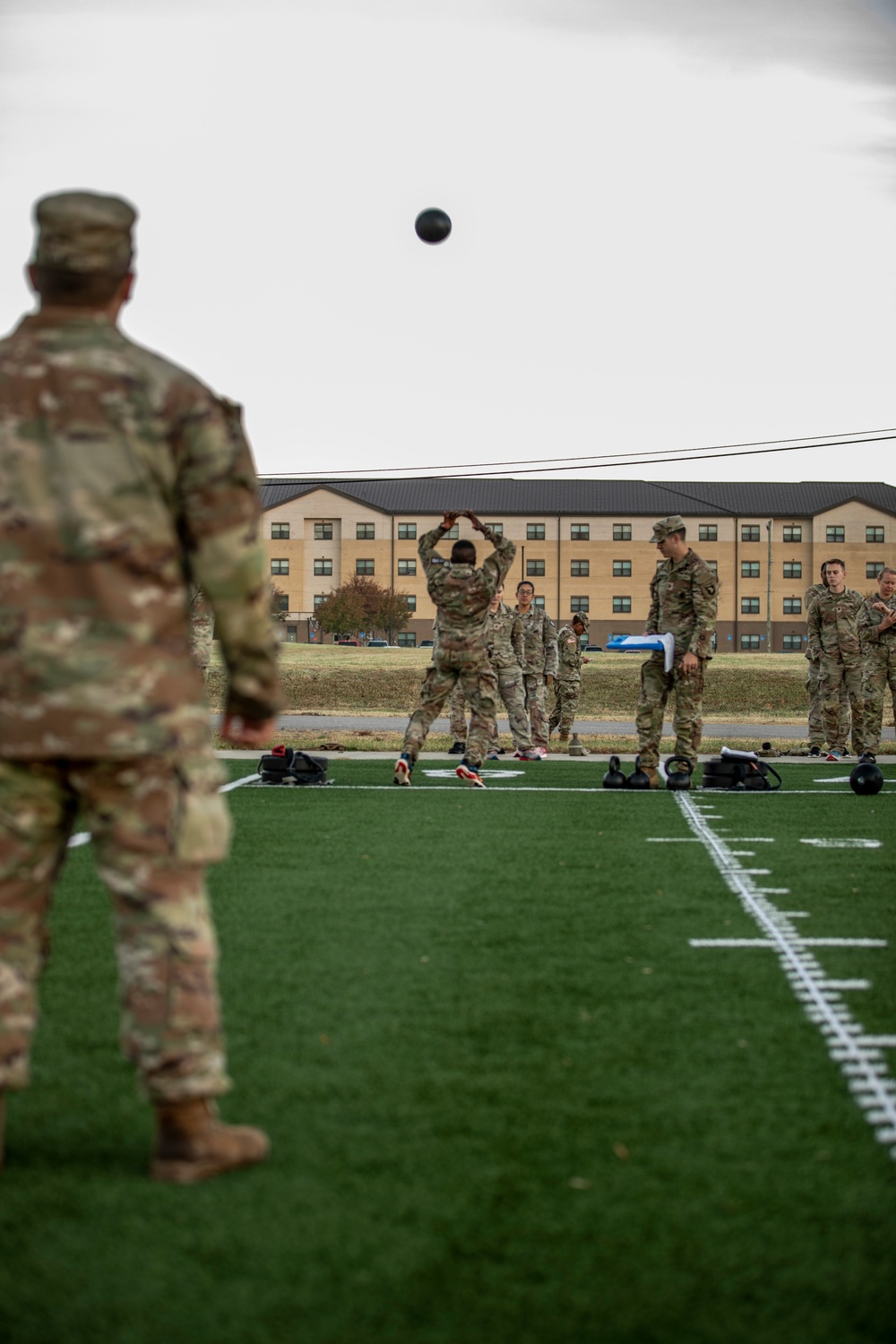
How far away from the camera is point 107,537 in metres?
3.23

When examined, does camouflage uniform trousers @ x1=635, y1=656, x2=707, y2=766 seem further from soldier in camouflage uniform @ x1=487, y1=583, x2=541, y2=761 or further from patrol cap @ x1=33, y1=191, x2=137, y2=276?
patrol cap @ x1=33, y1=191, x2=137, y2=276

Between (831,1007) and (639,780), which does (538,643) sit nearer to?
(639,780)

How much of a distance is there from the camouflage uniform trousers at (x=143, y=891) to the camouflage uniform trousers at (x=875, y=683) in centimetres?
1517

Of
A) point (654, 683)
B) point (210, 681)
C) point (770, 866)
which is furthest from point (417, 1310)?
point (210, 681)

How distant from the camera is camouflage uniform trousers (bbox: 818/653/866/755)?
18.1 meters

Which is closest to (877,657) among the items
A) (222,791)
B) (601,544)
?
(222,791)

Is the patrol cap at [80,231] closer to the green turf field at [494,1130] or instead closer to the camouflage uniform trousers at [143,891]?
the camouflage uniform trousers at [143,891]

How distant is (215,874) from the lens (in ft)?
25.8

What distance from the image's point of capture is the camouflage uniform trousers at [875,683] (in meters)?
17.5

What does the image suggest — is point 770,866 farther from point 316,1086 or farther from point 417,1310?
point 417,1310

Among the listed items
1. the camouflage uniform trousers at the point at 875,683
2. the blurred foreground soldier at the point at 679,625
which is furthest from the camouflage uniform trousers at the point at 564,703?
the blurred foreground soldier at the point at 679,625

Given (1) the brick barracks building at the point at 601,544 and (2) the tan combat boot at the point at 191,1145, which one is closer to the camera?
(2) the tan combat boot at the point at 191,1145

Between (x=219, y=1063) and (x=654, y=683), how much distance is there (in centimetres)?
993

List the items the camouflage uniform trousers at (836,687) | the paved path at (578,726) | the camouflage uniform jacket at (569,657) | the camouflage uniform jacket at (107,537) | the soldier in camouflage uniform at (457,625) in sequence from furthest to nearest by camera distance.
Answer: the paved path at (578,726) → the camouflage uniform jacket at (569,657) → the camouflage uniform trousers at (836,687) → the soldier in camouflage uniform at (457,625) → the camouflage uniform jacket at (107,537)
